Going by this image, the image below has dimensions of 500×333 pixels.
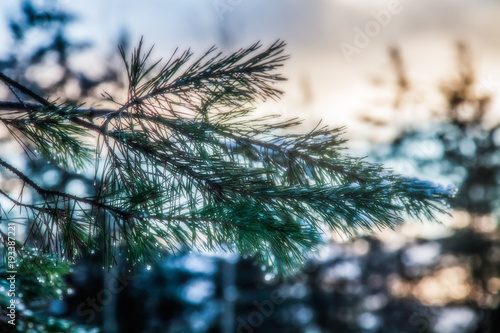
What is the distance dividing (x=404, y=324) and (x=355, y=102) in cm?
662

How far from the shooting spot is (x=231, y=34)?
1278 cm

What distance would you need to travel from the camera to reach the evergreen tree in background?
1163 mm

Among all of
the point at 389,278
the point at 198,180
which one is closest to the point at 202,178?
the point at 198,180

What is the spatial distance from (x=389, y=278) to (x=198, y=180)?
11767mm

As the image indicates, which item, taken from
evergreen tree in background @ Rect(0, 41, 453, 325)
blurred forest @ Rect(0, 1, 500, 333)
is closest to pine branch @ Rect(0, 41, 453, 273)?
evergreen tree in background @ Rect(0, 41, 453, 325)

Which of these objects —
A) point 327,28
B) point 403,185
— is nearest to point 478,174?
point 327,28

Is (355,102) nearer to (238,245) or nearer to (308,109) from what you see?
(308,109)

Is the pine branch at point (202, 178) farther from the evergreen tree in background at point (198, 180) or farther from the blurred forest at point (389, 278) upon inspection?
the blurred forest at point (389, 278)

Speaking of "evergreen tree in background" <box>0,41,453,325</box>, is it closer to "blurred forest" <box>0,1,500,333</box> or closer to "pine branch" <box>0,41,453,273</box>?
"pine branch" <box>0,41,453,273</box>

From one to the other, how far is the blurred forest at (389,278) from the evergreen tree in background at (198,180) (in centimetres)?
817

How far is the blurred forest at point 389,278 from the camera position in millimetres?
10953

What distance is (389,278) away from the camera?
11859 mm

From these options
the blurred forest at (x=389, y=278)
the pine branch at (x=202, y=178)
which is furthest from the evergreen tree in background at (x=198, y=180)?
the blurred forest at (x=389, y=278)

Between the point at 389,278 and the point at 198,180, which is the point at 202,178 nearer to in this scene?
the point at 198,180
